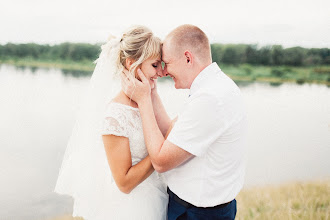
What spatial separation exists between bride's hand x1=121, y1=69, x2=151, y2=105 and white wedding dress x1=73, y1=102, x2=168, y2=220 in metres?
0.12

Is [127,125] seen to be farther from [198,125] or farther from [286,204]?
[286,204]

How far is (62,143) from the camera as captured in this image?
420 inches

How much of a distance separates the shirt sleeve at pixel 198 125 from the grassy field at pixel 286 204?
3.03 m

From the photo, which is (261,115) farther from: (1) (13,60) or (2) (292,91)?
Answer: (1) (13,60)

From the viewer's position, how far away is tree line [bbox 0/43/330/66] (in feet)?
105

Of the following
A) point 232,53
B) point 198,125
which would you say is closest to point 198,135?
point 198,125

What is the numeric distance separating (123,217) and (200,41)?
1385 mm

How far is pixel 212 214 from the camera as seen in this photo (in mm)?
1983

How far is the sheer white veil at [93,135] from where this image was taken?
230cm

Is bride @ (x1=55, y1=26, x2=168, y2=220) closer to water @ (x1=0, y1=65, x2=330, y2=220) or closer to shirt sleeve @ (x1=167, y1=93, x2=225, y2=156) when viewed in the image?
shirt sleeve @ (x1=167, y1=93, x2=225, y2=156)

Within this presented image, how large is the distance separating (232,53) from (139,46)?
112 feet

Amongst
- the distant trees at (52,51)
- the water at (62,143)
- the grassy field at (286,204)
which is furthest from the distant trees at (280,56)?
the grassy field at (286,204)

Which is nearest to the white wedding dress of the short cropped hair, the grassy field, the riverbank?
the short cropped hair

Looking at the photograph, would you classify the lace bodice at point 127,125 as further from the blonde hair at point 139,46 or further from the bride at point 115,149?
the blonde hair at point 139,46
